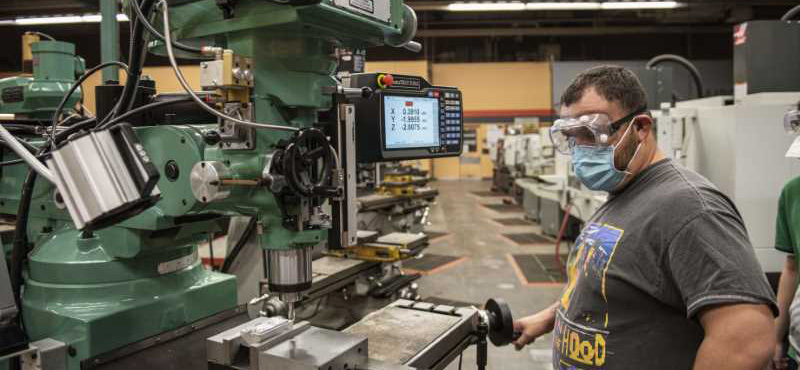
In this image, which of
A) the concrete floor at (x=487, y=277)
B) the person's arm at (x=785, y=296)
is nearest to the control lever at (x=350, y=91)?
the person's arm at (x=785, y=296)

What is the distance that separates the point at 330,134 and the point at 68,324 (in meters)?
0.76

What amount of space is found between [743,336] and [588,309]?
331 millimetres

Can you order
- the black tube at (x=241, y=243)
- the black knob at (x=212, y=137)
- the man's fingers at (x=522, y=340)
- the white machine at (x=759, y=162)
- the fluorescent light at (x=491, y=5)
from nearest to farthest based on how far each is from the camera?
the black knob at (x=212, y=137)
the man's fingers at (x=522, y=340)
the black tube at (x=241, y=243)
the white machine at (x=759, y=162)
the fluorescent light at (x=491, y=5)

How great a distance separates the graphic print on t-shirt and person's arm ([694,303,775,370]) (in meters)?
0.25

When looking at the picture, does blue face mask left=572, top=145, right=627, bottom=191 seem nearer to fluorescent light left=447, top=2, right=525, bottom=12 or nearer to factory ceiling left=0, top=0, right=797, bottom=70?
fluorescent light left=447, top=2, right=525, bottom=12

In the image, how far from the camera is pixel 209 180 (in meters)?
0.97

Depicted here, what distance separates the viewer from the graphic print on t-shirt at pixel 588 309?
4.12 ft

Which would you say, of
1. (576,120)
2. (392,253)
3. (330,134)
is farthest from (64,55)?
(392,253)

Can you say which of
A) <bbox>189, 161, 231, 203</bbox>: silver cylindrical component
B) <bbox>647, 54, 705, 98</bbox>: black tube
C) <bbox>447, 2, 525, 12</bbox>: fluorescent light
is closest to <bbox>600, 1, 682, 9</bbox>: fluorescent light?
<bbox>447, 2, 525, 12</bbox>: fluorescent light

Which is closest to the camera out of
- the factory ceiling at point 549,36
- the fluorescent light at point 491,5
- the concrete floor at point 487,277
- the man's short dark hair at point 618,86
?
the man's short dark hair at point 618,86

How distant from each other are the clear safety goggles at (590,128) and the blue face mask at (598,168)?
0.02 metres

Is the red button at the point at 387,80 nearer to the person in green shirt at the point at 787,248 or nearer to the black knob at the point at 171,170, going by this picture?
the black knob at the point at 171,170

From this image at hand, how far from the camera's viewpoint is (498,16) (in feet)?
44.0

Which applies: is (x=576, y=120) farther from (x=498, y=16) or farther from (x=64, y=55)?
(x=498, y=16)
